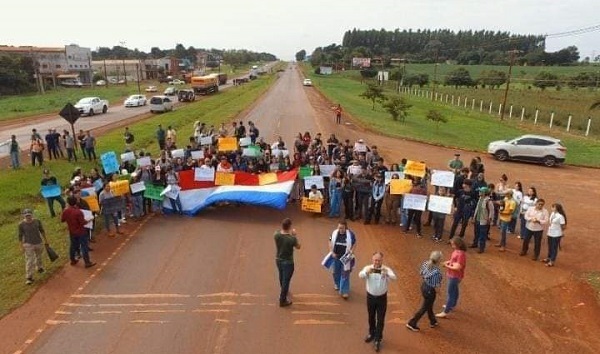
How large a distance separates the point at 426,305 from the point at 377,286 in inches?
53.2

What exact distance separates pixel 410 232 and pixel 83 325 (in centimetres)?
889

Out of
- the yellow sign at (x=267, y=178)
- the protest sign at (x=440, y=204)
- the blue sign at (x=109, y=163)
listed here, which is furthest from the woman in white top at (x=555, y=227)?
the blue sign at (x=109, y=163)

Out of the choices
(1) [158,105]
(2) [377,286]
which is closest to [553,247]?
(2) [377,286]

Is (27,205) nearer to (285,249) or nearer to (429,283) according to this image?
(285,249)

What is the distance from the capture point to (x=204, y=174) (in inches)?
622

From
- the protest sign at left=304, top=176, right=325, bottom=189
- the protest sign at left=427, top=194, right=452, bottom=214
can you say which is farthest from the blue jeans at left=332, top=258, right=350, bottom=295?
the protest sign at left=304, top=176, right=325, bottom=189

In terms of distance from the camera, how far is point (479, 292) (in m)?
10.5

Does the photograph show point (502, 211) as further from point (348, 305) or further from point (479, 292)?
point (348, 305)

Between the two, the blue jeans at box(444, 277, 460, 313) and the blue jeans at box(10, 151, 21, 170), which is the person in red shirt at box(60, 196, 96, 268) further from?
the blue jeans at box(10, 151, 21, 170)

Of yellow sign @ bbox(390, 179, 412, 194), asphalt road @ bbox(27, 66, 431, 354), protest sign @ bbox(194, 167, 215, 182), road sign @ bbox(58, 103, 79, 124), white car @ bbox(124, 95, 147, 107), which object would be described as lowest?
white car @ bbox(124, 95, 147, 107)

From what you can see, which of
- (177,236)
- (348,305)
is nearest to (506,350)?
(348,305)

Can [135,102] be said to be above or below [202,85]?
below

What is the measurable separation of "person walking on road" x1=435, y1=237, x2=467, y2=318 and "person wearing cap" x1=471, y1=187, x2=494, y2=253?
3.36m

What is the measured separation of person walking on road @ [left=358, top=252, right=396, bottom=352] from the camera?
7.93 m
